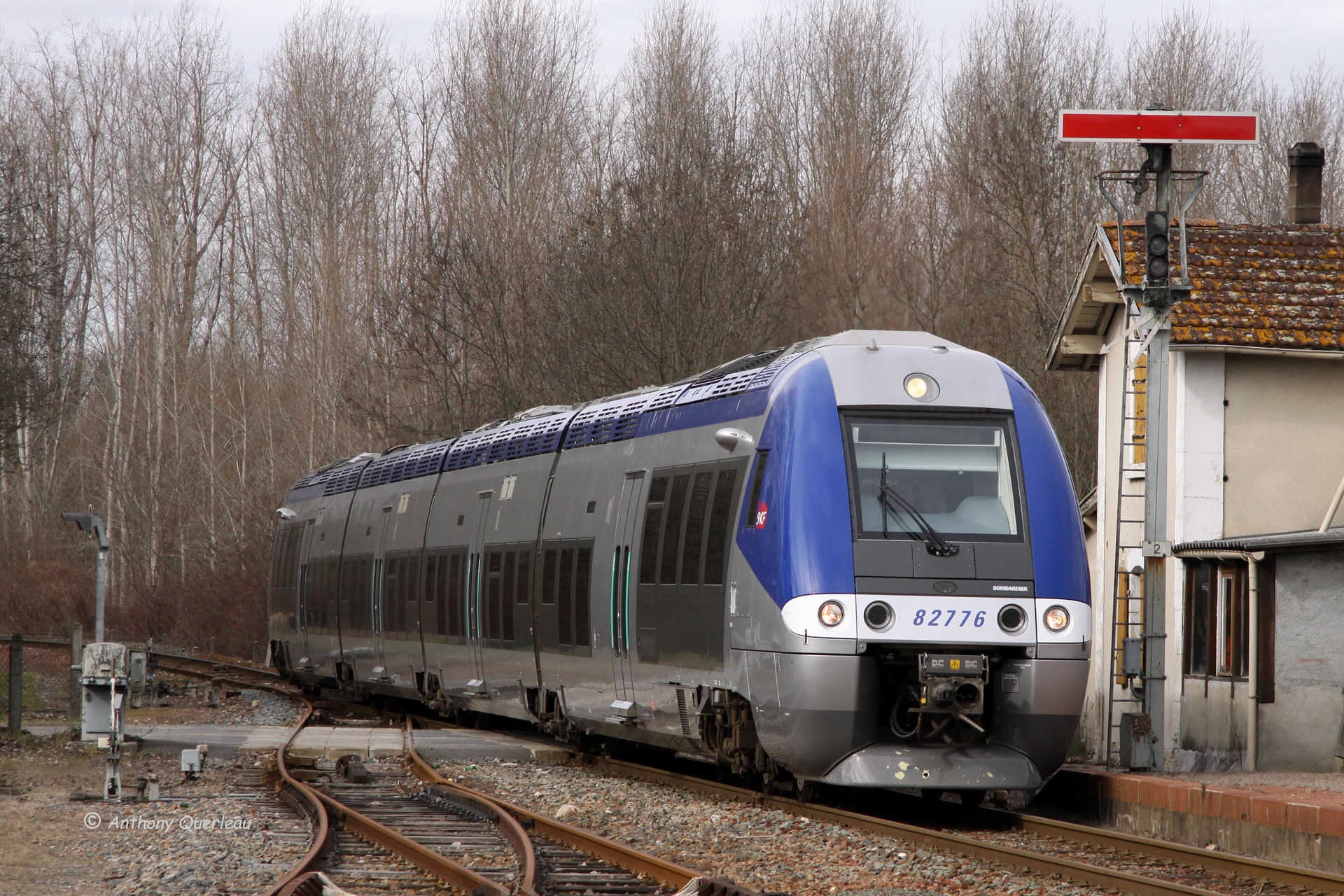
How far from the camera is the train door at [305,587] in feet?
83.7

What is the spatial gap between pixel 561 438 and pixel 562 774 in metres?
3.41

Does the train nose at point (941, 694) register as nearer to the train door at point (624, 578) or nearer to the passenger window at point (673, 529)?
the passenger window at point (673, 529)

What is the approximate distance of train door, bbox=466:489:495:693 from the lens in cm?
1744

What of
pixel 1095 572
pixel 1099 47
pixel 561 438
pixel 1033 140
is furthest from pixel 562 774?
pixel 1099 47

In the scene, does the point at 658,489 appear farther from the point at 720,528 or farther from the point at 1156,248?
the point at 1156,248

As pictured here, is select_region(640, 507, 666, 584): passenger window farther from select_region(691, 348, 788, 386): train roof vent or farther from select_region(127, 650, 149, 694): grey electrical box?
select_region(127, 650, 149, 694): grey electrical box

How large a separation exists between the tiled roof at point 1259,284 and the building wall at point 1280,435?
0.53 metres

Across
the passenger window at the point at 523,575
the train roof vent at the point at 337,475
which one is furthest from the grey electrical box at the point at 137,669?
the train roof vent at the point at 337,475

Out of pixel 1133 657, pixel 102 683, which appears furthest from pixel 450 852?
pixel 1133 657

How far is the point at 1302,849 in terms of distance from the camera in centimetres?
927

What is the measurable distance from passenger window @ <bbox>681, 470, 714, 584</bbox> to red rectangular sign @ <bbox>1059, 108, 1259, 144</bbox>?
431 cm

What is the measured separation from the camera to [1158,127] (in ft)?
45.1

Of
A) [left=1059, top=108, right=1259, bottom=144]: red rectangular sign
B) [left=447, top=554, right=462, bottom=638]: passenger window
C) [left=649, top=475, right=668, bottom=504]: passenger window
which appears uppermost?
[left=1059, top=108, right=1259, bottom=144]: red rectangular sign

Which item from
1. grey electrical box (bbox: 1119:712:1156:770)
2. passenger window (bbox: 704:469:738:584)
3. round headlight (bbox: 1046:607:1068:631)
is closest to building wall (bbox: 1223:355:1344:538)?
grey electrical box (bbox: 1119:712:1156:770)
